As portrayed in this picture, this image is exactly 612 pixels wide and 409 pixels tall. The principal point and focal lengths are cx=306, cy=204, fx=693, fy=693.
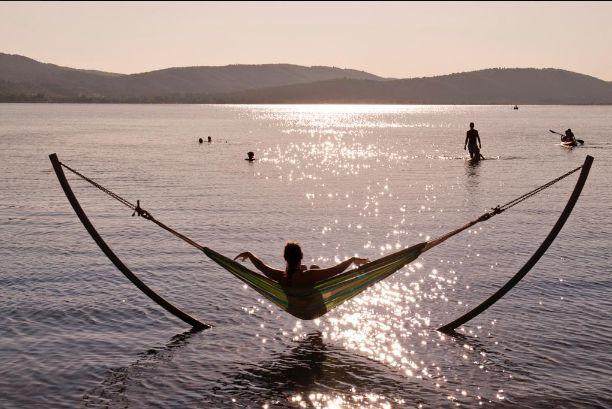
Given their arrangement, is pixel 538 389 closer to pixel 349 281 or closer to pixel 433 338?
pixel 433 338

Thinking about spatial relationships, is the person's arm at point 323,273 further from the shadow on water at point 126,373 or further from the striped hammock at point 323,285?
the shadow on water at point 126,373

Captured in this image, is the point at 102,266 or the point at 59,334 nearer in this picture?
the point at 59,334

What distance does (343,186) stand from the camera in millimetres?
36594

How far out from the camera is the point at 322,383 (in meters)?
10.9

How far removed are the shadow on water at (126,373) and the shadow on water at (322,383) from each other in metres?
1.51

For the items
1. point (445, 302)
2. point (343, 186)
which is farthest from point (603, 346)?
point (343, 186)

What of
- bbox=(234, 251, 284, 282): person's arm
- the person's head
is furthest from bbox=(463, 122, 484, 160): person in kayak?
the person's head

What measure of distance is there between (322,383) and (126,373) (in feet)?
10.4

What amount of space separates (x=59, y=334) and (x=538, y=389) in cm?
847

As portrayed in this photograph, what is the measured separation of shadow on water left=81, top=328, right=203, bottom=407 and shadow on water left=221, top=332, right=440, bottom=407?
4.96 ft

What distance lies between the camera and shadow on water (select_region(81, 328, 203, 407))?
10258 mm

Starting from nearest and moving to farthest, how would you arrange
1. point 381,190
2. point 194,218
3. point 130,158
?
point 194,218 → point 381,190 → point 130,158

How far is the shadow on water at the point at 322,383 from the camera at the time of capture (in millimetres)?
10273

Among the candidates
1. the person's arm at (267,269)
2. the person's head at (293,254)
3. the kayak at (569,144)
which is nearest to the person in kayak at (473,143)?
the kayak at (569,144)
